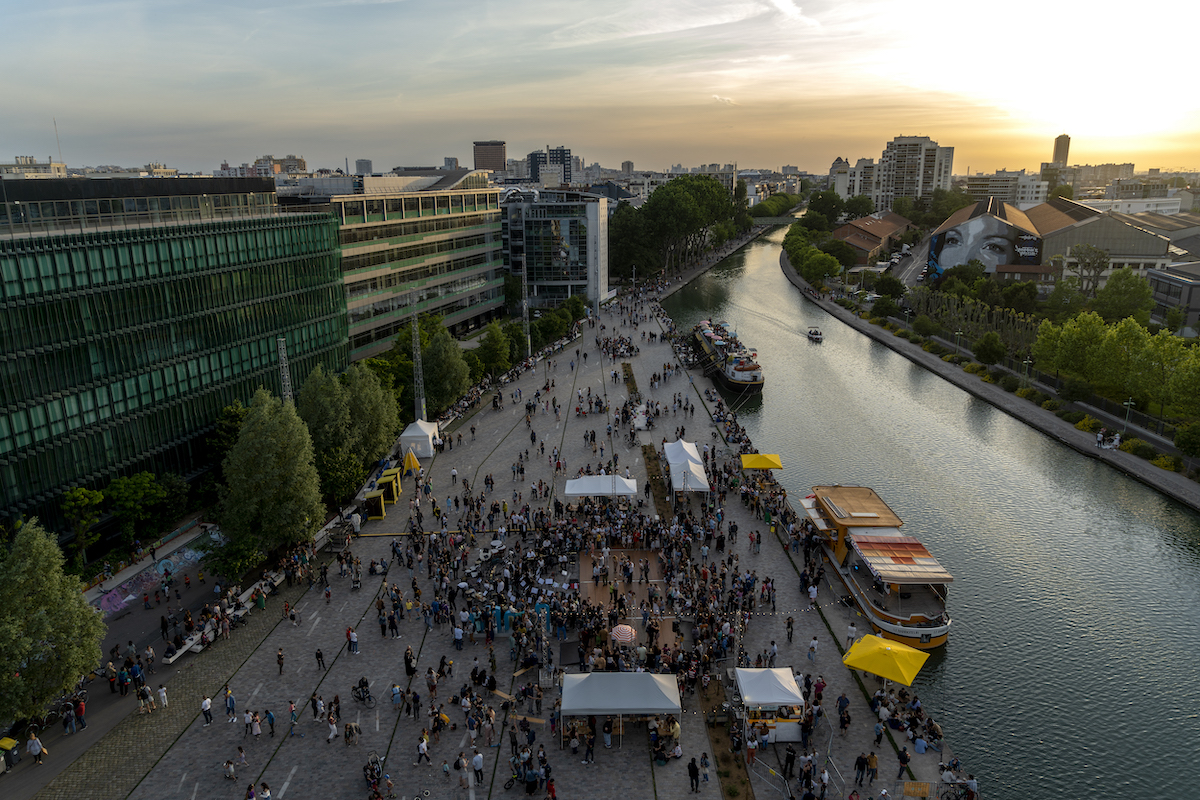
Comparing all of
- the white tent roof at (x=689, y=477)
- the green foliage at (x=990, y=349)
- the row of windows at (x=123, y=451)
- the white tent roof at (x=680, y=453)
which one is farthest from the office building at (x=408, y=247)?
the green foliage at (x=990, y=349)

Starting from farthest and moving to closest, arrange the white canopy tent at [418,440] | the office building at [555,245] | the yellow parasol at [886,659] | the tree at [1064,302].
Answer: the office building at [555,245] < the tree at [1064,302] < the white canopy tent at [418,440] < the yellow parasol at [886,659]

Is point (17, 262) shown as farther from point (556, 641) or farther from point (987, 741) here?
point (987, 741)

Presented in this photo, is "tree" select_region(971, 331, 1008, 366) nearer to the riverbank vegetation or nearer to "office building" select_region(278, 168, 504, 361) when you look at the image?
"office building" select_region(278, 168, 504, 361)

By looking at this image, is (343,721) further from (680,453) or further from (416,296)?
(416,296)


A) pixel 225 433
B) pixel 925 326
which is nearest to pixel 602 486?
pixel 225 433

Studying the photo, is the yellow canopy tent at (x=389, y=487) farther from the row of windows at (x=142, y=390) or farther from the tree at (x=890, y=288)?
the tree at (x=890, y=288)
